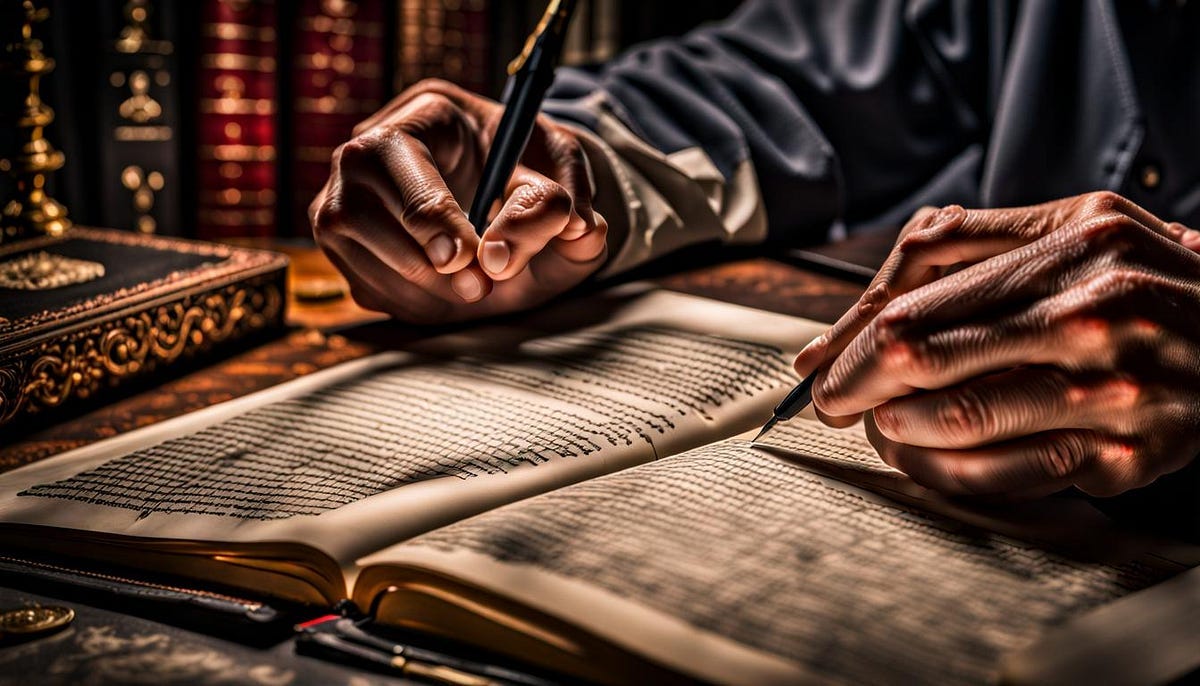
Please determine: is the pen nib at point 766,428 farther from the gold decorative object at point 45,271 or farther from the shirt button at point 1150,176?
the shirt button at point 1150,176

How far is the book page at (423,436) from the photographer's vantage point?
625mm

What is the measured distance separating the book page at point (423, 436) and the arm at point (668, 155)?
0.32 feet

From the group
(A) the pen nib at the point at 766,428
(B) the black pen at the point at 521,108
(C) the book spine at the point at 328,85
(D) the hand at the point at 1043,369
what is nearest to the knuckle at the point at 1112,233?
(D) the hand at the point at 1043,369

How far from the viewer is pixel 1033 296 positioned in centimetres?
61

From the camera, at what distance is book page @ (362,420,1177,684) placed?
1.53 feet

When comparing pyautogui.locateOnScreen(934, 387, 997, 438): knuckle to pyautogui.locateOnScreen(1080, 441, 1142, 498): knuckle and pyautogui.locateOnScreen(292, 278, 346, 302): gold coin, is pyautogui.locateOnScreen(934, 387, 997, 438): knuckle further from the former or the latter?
pyautogui.locateOnScreen(292, 278, 346, 302): gold coin

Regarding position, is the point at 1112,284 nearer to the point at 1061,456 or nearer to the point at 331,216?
the point at 1061,456

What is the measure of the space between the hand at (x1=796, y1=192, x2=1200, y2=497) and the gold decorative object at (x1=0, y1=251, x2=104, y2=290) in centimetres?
65

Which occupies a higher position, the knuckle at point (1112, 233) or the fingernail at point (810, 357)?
the knuckle at point (1112, 233)

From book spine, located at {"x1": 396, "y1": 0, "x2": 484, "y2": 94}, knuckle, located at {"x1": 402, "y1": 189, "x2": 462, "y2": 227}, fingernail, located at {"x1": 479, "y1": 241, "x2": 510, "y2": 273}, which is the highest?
book spine, located at {"x1": 396, "y1": 0, "x2": 484, "y2": 94}

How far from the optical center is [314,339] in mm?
1063

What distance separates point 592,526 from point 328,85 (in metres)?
1.41

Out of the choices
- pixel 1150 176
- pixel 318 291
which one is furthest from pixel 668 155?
pixel 1150 176

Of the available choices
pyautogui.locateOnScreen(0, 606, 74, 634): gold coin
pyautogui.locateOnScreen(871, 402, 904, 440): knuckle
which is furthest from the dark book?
pyautogui.locateOnScreen(871, 402, 904, 440): knuckle
